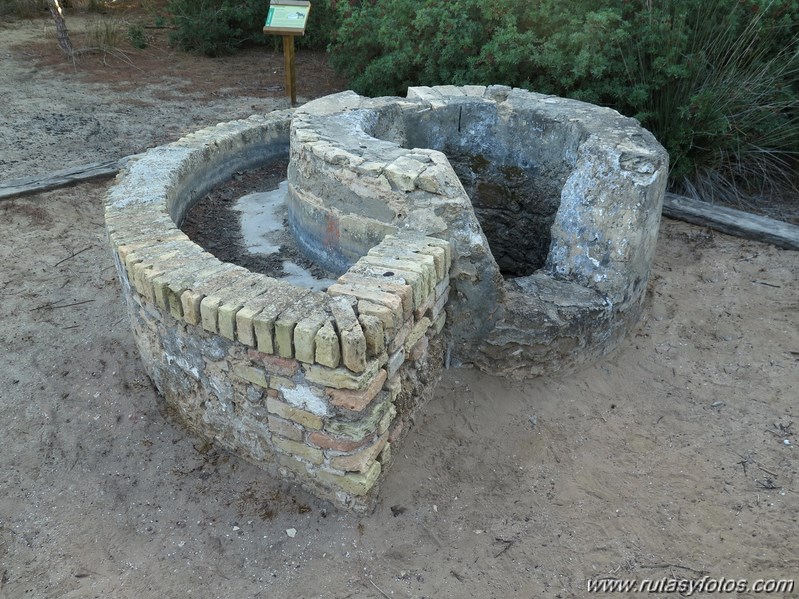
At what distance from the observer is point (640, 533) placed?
9.37 ft

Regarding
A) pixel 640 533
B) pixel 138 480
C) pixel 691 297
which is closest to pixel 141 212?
pixel 138 480

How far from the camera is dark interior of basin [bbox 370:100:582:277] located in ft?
14.2

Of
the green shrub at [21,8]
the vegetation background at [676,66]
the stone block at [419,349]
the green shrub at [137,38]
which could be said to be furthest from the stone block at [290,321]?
the green shrub at [21,8]

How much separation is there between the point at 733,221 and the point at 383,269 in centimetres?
387

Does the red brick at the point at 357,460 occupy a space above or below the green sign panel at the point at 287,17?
below

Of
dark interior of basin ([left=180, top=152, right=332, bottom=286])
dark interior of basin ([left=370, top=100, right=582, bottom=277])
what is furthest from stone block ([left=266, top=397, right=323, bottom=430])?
dark interior of basin ([left=370, top=100, right=582, bottom=277])

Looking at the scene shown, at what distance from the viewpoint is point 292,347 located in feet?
8.06

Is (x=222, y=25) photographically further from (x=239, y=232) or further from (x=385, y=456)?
(x=385, y=456)

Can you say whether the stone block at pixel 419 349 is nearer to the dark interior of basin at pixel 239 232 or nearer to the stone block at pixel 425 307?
the stone block at pixel 425 307

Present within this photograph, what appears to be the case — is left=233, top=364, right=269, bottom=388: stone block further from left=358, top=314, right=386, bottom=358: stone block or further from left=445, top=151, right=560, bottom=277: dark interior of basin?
left=445, top=151, right=560, bottom=277: dark interior of basin

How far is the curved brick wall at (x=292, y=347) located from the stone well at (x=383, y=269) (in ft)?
0.03

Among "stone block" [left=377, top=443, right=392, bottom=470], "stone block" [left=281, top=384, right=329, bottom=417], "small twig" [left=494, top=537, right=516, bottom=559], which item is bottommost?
"small twig" [left=494, top=537, right=516, bottom=559]

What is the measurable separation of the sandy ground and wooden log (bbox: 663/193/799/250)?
749 mm

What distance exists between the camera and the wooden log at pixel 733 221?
5.08 m
